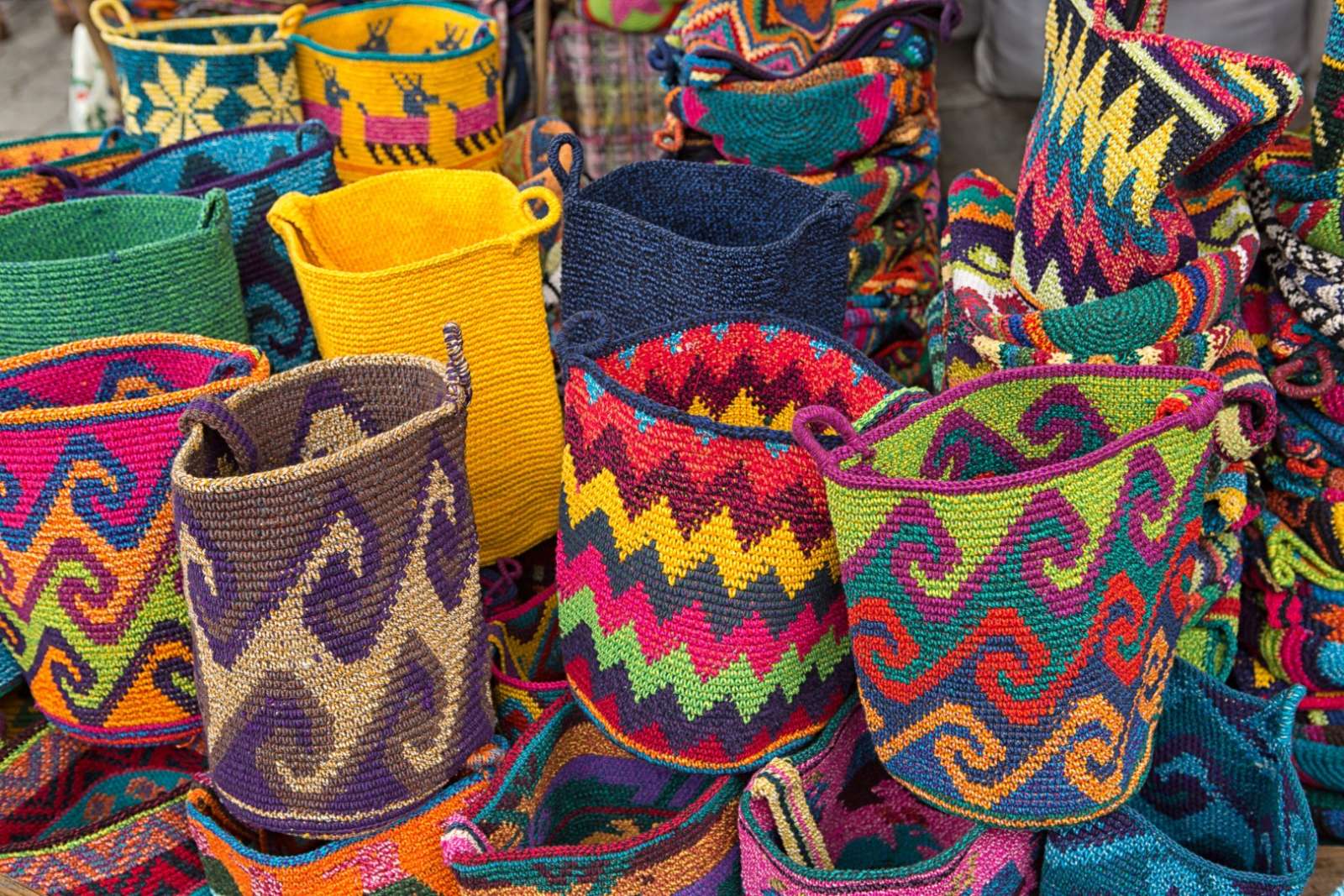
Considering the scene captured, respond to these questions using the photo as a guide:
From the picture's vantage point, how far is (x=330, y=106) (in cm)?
160

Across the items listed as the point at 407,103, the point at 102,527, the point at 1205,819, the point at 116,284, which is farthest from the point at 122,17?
the point at 1205,819

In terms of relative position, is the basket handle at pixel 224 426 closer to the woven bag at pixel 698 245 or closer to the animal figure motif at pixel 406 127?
the woven bag at pixel 698 245

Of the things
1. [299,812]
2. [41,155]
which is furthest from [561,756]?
[41,155]

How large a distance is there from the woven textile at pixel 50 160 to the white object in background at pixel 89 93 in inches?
24.9

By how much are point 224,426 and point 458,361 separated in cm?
20

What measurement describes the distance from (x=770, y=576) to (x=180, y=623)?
0.56 meters

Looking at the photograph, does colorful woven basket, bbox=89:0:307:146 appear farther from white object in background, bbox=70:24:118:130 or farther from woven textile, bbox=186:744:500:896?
woven textile, bbox=186:744:500:896

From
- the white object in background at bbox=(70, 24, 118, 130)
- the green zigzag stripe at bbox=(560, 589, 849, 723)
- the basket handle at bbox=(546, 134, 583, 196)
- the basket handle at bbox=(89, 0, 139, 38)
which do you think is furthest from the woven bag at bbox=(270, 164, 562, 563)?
the white object in background at bbox=(70, 24, 118, 130)

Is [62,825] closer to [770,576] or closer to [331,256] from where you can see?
[331,256]

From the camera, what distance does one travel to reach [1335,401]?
1.12m

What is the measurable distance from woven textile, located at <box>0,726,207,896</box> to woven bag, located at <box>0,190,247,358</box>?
0.43 m

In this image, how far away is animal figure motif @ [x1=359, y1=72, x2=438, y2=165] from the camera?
1563 millimetres

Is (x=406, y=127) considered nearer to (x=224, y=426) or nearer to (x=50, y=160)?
(x=50, y=160)

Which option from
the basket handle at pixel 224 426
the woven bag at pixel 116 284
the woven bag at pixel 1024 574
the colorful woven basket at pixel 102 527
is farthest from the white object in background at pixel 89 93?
the woven bag at pixel 1024 574
